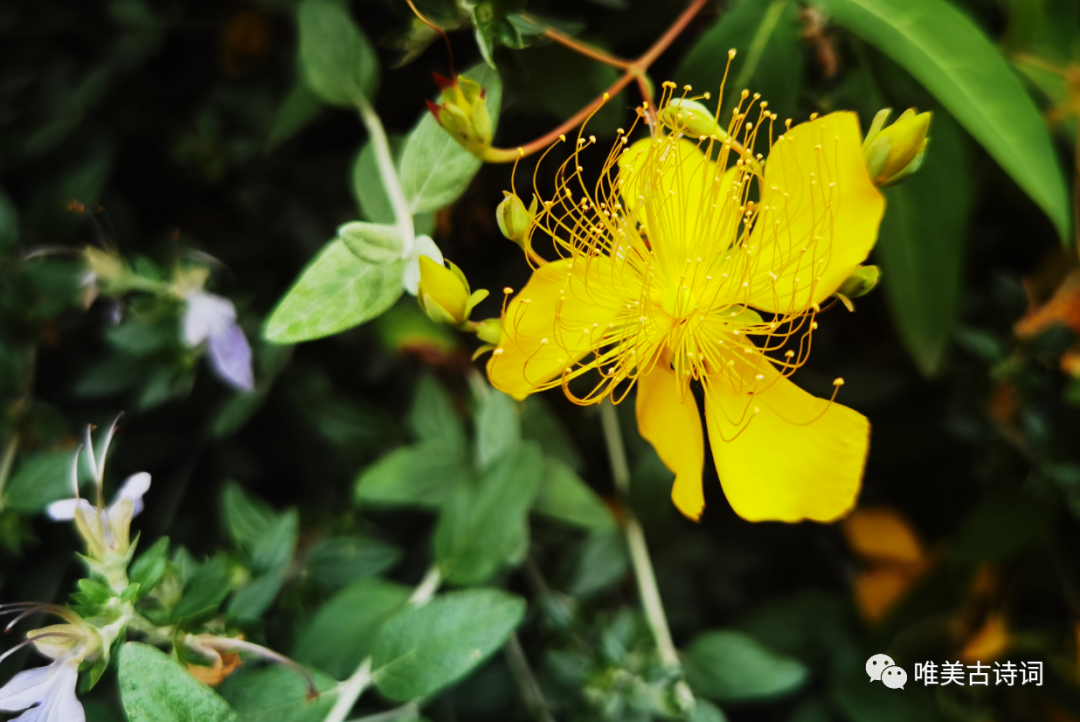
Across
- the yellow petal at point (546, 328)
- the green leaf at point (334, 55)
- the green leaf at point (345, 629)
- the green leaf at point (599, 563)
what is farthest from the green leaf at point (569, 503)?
the green leaf at point (334, 55)

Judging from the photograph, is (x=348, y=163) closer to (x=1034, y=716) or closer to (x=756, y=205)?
(x=756, y=205)

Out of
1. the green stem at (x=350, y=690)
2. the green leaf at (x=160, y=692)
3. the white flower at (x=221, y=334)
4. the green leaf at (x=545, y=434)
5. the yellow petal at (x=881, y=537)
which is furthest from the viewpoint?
the yellow petal at (x=881, y=537)

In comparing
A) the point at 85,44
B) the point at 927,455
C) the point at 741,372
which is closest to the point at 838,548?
the point at 927,455

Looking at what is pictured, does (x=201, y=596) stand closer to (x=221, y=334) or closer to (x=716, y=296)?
(x=221, y=334)

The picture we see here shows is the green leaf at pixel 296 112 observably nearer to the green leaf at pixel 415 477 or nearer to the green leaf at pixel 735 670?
the green leaf at pixel 415 477

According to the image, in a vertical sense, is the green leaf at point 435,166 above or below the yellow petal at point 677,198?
below

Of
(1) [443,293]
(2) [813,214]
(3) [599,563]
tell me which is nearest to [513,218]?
(1) [443,293]
